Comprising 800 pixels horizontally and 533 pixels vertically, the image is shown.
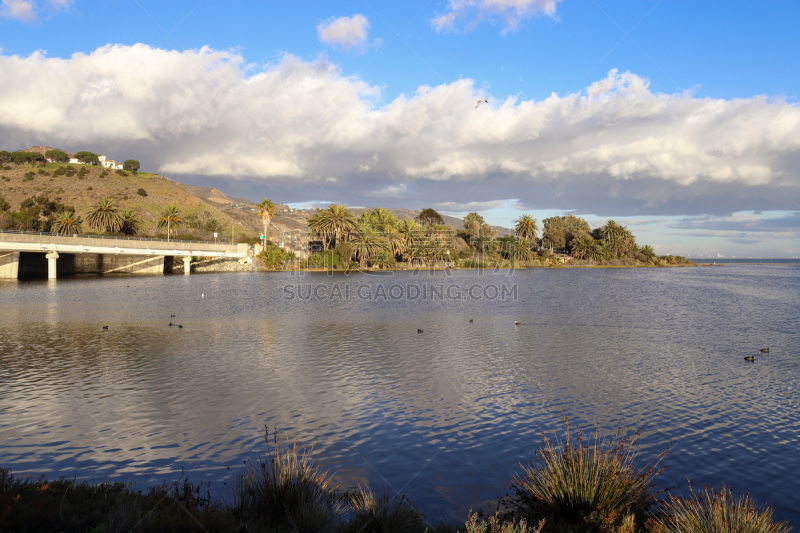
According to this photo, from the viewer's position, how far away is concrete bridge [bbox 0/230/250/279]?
70.8 metres

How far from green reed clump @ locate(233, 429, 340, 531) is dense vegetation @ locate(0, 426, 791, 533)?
2cm

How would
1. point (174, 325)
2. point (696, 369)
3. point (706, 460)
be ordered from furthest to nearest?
1. point (174, 325)
2. point (696, 369)
3. point (706, 460)

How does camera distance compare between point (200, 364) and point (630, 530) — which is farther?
point (200, 364)

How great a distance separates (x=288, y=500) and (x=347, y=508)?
3.31ft

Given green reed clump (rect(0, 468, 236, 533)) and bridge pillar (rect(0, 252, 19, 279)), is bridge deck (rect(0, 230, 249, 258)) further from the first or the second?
green reed clump (rect(0, 468, 236, 533))

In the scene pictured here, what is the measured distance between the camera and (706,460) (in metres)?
11.1

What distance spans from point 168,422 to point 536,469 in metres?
9.08

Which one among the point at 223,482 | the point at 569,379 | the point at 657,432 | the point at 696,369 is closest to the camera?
the point at 223,482

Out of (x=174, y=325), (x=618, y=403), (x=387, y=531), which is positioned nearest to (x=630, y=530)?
(x=387, y=531)

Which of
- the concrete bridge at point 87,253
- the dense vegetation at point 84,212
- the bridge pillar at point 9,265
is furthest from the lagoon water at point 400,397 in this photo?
the dense vegetation at point 84,212

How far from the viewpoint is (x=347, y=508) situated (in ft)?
27.5

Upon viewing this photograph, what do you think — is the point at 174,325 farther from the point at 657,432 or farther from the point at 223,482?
the point at 657,432

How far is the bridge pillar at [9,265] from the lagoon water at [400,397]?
46486 millimetres

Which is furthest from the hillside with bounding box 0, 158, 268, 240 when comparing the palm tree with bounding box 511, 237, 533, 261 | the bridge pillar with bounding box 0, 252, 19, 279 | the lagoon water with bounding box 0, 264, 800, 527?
the lagoon water with bounding box 0, 264, 800, 527
